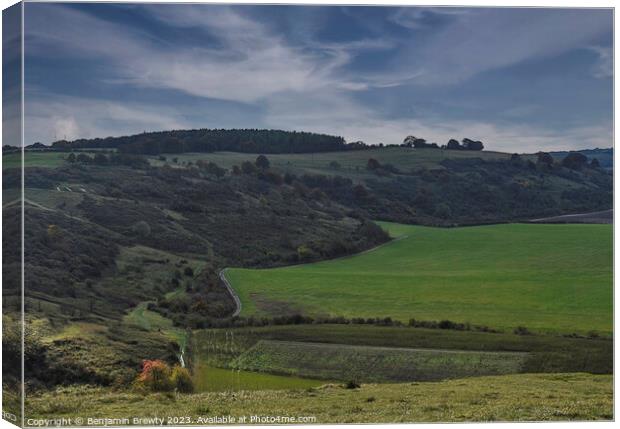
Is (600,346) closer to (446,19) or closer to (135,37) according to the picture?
(446,19)

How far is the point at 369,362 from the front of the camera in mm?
15336

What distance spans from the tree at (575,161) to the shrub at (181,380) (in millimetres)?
8476

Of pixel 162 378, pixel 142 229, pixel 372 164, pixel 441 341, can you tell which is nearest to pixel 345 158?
pixel 372 164

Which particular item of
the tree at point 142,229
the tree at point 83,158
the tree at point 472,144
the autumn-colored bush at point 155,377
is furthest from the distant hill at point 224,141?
the autumn-colored bush at point 155,377

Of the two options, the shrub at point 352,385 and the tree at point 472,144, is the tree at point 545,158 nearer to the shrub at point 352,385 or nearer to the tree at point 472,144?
the tree at point 472,144

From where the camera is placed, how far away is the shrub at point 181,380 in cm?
1471

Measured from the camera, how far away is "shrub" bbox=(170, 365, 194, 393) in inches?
579

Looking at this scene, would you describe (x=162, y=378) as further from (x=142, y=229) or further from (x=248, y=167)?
(x=248, y=167)

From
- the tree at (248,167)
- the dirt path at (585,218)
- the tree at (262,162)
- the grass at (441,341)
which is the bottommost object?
the grass at (441,341)

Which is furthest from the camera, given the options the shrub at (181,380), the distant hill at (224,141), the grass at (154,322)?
the distant hill at (224,141)

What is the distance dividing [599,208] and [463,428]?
5510 mm

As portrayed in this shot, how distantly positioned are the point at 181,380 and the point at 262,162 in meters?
4.38

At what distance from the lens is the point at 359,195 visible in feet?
55.5

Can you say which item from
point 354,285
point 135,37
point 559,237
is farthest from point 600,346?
point 135,37
